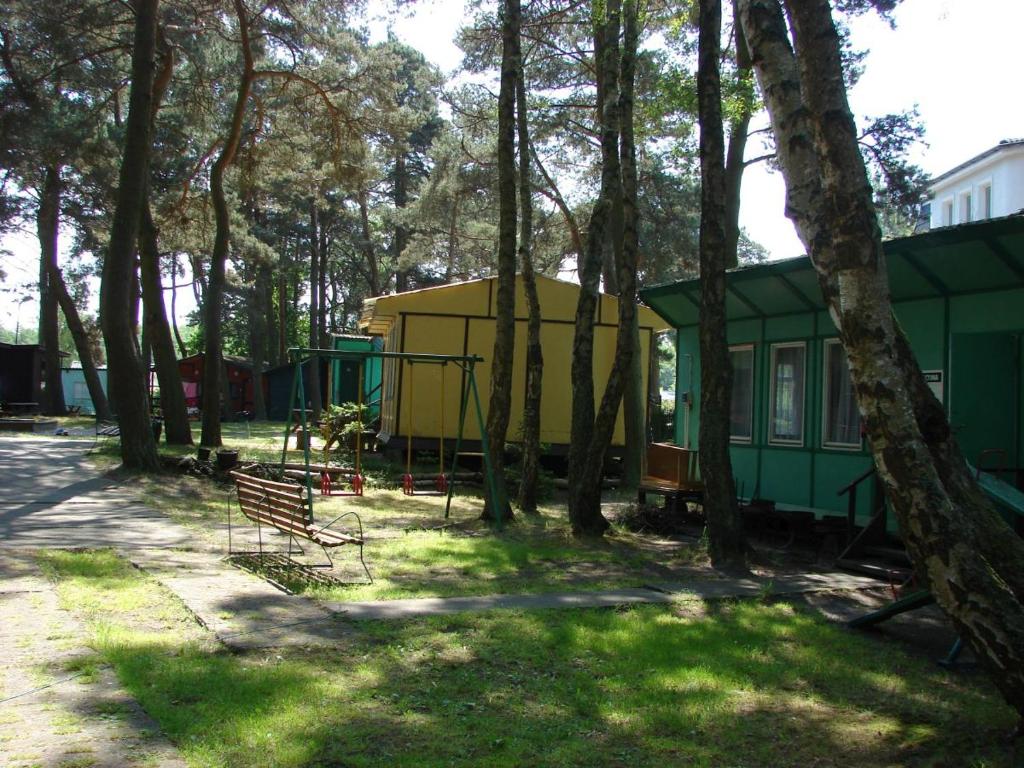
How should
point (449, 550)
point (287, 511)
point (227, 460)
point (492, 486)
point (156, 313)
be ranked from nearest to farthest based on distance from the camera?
point (287, 511) → point (449, 550) → point (492, 486) → point (227, 460) → point (156, 313)

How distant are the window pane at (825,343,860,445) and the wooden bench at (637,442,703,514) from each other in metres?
2.00

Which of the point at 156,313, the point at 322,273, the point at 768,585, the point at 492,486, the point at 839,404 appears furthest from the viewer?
the point at 322,273

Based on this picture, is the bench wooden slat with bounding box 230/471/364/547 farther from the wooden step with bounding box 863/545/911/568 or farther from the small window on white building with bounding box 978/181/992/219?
the small window on white building with bounding box 978/181/992/219

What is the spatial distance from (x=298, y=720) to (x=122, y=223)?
14008 millimetres

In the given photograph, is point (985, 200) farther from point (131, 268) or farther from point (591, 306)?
point (131, 268)

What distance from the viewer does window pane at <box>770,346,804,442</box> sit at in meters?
12.3

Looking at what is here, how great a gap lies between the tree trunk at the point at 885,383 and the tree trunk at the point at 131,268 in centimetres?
1382

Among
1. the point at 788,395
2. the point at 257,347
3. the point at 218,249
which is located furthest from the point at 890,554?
the point at 257,347

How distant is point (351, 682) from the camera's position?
17.9ft

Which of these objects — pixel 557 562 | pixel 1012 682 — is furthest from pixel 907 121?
pixel 1012 682

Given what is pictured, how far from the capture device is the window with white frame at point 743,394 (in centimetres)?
1323

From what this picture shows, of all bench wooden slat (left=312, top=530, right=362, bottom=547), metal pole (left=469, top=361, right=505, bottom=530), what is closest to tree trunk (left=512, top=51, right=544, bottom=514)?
metal pole (left=469, top=361, right=505, bottom=530)

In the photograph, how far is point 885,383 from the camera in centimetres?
471

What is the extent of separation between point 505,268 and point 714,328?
3.97 m
